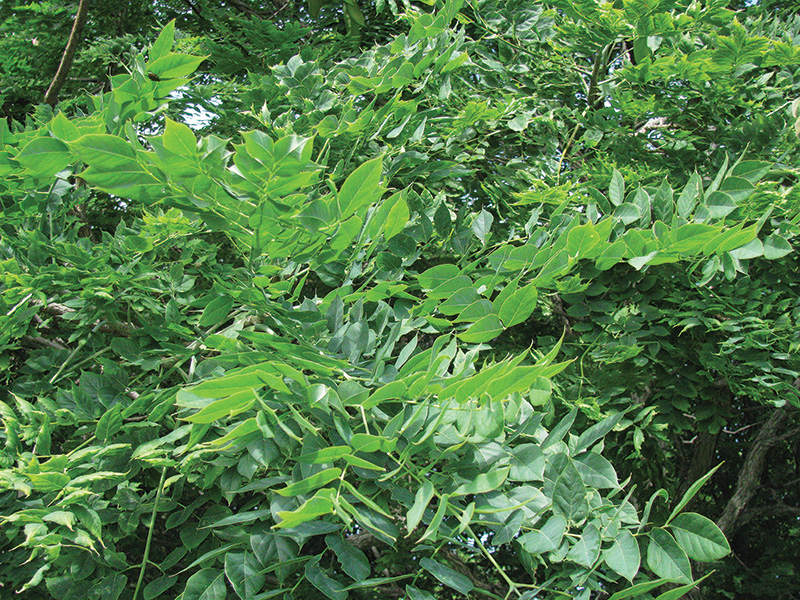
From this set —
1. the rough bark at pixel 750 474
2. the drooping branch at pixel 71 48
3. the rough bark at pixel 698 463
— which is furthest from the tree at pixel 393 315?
the rough bark at pixel 750 474

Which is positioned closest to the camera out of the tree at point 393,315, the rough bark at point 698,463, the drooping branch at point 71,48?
the tree at point 393,315

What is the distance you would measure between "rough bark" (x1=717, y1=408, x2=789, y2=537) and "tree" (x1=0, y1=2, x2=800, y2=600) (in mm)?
910

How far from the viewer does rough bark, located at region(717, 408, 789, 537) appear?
119 inches

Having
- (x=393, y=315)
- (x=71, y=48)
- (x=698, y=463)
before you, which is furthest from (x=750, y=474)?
(x=71, y=48)

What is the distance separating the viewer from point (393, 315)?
1.26 m

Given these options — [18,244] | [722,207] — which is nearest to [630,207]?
[722,207]

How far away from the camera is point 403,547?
2727 mm

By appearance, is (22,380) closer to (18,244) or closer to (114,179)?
(18,244)

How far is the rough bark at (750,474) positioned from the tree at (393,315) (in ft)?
2.98

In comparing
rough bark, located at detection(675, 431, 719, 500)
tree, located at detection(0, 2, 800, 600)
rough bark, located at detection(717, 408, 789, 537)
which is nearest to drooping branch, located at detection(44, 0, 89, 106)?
tree, located at detection(0, 2, 800, 600)

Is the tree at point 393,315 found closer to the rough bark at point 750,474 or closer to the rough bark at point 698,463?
the rough bark at point 698,463

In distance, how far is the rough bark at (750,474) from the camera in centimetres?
301

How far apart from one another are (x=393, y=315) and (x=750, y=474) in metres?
2.75

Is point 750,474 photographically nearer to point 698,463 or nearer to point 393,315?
point 698,463
